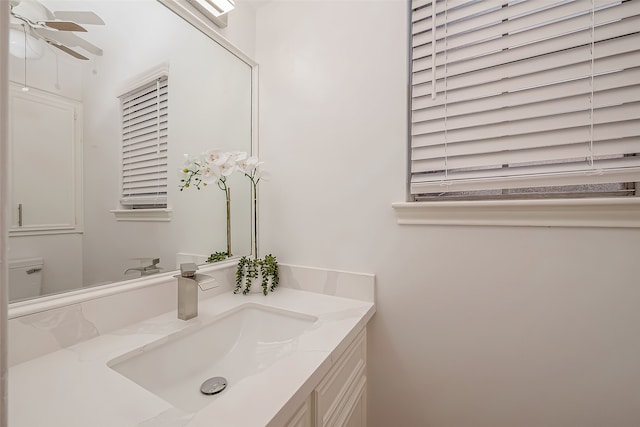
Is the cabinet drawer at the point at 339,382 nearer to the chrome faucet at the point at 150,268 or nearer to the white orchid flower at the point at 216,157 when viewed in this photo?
the chrome faucet at the point at 150,268

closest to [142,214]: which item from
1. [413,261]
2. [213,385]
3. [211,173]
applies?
[211,173]

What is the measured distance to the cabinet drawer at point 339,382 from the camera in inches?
25.9

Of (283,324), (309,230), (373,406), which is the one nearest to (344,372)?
(283,324)

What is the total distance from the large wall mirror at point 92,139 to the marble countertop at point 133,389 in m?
0.19

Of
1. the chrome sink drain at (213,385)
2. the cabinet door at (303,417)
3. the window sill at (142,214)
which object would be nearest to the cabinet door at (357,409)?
the cabinet door at (303,417)

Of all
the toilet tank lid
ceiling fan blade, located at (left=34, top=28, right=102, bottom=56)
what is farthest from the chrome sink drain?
ceiling fan blade, located at (left=34, top=28, right=102, bottom=56)

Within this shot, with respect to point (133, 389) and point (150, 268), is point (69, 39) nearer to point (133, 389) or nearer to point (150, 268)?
point (150, 268)

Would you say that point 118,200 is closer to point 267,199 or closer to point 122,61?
point 122,61

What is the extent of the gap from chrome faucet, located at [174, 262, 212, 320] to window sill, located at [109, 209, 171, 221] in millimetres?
214

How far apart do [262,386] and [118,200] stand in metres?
0.71

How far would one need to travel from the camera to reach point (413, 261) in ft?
3.24

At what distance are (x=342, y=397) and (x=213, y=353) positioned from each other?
17.0 inches

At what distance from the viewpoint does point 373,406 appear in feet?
3.47

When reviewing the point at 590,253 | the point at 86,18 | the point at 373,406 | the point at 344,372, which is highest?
the point at 86,18
